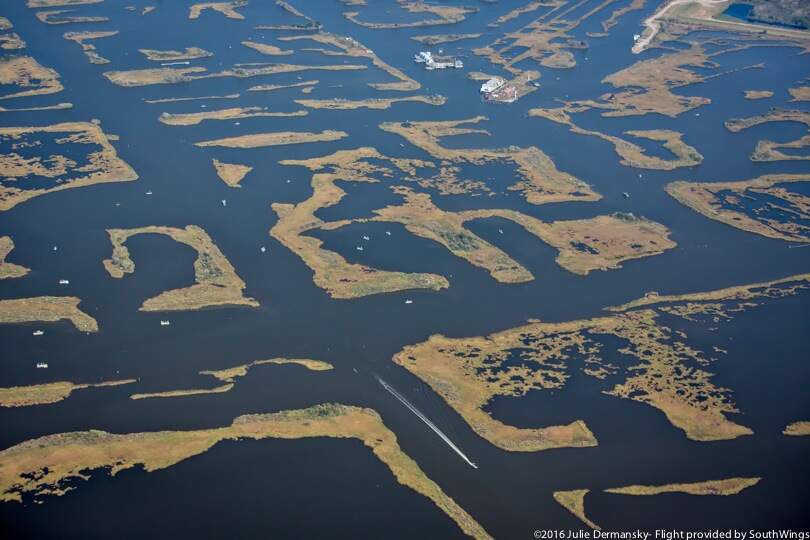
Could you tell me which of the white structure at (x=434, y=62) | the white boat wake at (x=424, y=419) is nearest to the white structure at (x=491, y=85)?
the white structure at (x=434, y=62)

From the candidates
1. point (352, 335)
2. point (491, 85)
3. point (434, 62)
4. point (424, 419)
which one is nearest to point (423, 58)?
point (434, 62)

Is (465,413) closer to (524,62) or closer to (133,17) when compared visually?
(524,62)

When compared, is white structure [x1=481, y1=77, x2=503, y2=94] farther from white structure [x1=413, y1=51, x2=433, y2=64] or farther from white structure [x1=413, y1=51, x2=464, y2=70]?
white structure [x1=413, y1=51, x2=433, y2=64]

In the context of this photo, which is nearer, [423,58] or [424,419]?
[424,419]

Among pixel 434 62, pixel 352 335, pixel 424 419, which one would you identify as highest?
pixel 434 62

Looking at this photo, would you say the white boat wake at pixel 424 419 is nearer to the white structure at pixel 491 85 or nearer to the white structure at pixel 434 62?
the white structure at pixel 491 85

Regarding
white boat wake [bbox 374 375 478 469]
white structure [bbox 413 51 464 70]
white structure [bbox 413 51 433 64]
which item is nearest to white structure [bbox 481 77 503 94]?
white structure [bbox 413 51 464 70]

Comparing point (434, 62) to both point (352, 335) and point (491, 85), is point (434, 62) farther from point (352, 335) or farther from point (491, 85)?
point (352, 335)
